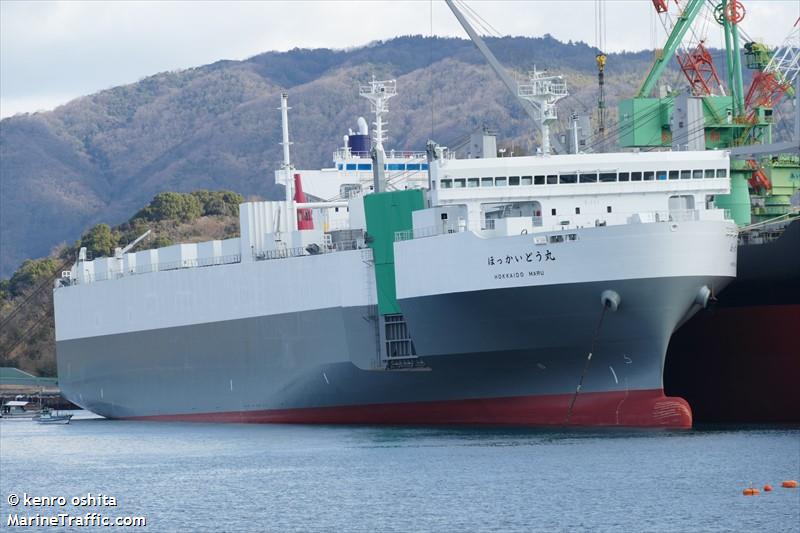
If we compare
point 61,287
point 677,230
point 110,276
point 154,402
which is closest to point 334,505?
point 677,230

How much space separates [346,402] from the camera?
163 feet

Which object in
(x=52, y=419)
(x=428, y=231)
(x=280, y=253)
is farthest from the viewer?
(x=52, y=419)

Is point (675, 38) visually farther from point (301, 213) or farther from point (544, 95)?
point (301, 213)

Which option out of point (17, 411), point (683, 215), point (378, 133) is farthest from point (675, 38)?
point (17, 411)

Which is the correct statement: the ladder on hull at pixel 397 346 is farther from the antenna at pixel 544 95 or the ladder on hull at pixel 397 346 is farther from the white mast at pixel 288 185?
the white mast at pixel 288 185

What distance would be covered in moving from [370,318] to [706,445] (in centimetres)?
1286

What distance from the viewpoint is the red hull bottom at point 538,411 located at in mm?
43625

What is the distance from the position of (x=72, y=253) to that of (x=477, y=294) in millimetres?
70618

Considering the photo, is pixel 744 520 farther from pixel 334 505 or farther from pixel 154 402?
pixel 154 402

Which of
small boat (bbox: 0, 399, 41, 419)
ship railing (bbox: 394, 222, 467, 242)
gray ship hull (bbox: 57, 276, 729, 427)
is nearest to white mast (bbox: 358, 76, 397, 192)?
ship railing (bbox: 394, 222, 467, 242)

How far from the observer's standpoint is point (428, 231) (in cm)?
4647

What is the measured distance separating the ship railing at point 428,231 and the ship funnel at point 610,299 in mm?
5056

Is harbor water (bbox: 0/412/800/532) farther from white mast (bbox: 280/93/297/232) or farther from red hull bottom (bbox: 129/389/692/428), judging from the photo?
white mast (bbox: 280/93/297/232)

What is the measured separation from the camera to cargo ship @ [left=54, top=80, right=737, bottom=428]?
4300 cm
